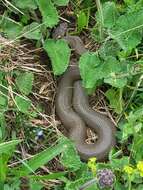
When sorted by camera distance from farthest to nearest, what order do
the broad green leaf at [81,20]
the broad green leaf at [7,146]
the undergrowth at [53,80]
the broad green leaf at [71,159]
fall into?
the broad green leaf at [81,20], the undergrowth at [53,80], the broad green leaf at [71,159], the broad green leaf at [7,146]

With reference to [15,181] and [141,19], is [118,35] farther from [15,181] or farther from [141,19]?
[15,181]

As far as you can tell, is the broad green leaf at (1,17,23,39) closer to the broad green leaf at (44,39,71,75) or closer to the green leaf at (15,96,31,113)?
the broad green leaf at (44,39,71,75)

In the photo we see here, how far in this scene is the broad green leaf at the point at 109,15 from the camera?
140 inches

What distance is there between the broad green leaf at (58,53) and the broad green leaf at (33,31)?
7 cm

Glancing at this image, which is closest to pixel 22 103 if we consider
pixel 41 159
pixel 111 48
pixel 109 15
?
pixel 41 159

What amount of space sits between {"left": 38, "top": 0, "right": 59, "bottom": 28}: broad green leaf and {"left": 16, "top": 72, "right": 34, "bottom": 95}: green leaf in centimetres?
33

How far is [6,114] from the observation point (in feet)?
11.3

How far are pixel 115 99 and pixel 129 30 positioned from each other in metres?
0.43

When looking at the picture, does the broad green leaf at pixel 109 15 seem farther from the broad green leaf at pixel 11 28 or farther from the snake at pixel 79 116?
the broad green leaf at pixel 11 28

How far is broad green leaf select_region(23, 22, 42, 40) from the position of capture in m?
3.66

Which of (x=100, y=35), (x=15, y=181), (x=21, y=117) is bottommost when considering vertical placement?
(x=15, y=181)

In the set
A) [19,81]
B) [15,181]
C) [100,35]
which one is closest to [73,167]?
[15,181]

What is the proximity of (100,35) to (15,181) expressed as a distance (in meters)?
1.14

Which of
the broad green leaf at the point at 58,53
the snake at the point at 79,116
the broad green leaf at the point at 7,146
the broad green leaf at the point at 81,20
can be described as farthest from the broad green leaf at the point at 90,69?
the broad green leaf at the point at 7,146
